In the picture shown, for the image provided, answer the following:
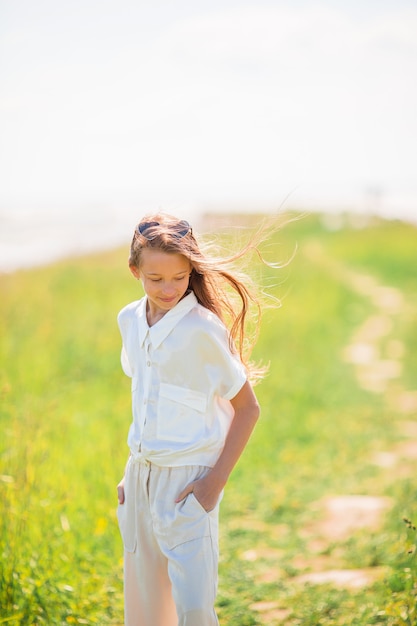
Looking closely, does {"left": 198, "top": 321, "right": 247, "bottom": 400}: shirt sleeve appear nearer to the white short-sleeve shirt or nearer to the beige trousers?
the white short-sleeve shirt

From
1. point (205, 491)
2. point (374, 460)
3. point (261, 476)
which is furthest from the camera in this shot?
point (374, 460)

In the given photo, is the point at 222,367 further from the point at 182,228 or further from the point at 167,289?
the point at 182,228

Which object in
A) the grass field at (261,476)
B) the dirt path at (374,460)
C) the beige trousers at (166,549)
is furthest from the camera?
the dirt path at (374,460)

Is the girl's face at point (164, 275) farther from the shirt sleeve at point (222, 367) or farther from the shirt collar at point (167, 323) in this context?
the shirt sleeve at point (222, 367)

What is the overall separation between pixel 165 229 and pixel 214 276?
241 millimetres

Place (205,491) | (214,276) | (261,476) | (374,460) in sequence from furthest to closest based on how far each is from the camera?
(374,460)
(261,476)
(214,276)
(205,491)

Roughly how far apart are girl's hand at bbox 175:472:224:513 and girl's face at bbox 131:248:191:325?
0.53 metres

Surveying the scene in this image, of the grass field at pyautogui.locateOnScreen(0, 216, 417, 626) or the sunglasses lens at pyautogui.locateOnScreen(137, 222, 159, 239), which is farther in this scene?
the grass field at pyautogui.locateOnScreen(0, 216, 417, 626)

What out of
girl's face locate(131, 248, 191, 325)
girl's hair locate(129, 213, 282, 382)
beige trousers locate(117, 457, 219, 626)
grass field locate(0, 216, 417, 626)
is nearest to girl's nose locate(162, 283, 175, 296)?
girl's face locate(131, 248, 191, 325)

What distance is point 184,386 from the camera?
2348mm

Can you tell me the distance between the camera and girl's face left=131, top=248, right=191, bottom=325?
233 centimetres

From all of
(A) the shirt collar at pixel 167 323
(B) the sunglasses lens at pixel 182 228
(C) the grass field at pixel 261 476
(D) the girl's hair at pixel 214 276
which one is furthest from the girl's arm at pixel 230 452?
(C) the grass field at pixel 261 476

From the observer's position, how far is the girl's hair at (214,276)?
234 cm

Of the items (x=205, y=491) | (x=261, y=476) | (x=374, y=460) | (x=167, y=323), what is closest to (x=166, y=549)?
(x=205, y=491)
